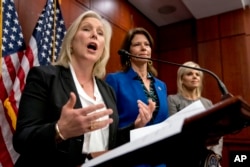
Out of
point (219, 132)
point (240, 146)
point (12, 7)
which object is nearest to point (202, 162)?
point (219, 132)

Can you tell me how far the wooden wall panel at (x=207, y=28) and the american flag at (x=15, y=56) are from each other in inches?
117

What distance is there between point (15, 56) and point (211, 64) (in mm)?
3326

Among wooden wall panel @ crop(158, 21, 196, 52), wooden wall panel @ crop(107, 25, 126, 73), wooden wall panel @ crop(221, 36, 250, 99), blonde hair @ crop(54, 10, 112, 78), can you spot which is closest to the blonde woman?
wooden wall panel @ crop(107, 25, 126, 73)

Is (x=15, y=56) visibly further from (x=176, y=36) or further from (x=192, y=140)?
(x=176, y=36)

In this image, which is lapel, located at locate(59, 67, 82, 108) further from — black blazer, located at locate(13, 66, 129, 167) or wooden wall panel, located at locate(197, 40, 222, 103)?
wooden wall panel, located at locate(197, 40, 222, 103)

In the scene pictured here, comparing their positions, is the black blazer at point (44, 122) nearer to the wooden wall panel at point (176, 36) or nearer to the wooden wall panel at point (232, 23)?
the wooden wall panel at point (232, 23)

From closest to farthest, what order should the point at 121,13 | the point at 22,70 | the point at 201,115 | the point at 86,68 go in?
the point at 201,115
the point at 86,68
the point at 22,70
the point at 121,13

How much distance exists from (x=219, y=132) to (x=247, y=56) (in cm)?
390

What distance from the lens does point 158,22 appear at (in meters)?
4.98

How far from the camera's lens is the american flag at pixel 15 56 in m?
A: 1.84

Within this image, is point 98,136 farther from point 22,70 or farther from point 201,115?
point 22,70

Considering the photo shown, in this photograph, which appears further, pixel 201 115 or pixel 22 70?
pixel 22 70

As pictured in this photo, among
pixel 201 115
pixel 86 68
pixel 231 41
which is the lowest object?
pixel 201 115

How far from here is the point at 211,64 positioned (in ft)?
14.6
